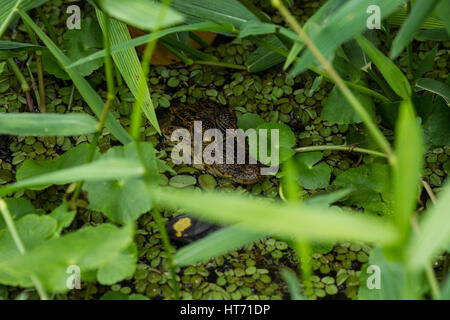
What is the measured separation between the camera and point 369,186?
1170 mm

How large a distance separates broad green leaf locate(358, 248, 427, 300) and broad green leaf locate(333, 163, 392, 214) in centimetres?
24

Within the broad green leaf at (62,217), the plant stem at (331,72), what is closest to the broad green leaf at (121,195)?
the broad green leaf at (62,217)

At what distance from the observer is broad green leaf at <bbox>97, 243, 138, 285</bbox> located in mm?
917

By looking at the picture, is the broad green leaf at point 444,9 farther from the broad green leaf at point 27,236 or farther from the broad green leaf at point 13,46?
the broad green leaf at point 13,46

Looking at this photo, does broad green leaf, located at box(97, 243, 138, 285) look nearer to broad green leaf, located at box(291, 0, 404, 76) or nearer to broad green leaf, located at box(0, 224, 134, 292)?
broad green leaf, located at box(0, 224, 134, 292)

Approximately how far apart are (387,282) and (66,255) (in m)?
0.54

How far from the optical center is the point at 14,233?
0.90 metres

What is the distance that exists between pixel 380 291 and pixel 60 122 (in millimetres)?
668

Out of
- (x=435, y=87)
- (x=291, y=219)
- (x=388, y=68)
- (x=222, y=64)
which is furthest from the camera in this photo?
(x=222, y=64)

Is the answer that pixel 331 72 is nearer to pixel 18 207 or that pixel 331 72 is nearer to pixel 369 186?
pixel 369 186

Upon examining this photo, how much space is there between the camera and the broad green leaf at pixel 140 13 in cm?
64

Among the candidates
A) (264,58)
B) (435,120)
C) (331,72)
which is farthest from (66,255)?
(435,120)

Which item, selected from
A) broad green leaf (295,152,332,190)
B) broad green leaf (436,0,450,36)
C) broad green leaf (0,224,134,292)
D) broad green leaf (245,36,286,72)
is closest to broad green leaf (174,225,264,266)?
broad green leaf (0,224,134,292)

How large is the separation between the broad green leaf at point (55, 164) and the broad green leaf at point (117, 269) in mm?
277
